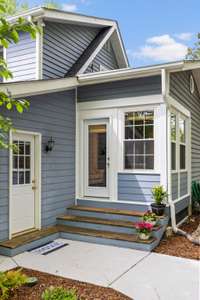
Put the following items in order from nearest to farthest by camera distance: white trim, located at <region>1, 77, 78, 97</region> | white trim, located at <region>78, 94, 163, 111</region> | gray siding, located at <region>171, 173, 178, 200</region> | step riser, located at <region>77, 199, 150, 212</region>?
1. white trim, located at <region>1, 77, 78, 97</region>
2. white trim, located at <region>78, 94, 163, 111</region>
3. step riser, located at <region>77, 199, 150, 212</region>
4. gray siding, located at <region>171, 173, 178, 200</region>

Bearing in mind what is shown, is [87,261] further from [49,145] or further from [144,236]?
[49,145]

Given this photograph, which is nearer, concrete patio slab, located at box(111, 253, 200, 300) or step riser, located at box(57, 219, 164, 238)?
concrete patio slab, located at box(111, 253, 200, 300)

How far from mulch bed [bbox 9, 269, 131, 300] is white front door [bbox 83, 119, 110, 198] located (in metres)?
3.05

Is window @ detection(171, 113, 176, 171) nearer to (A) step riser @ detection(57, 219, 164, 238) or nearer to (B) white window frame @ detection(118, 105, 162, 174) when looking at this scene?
(B) white window frame @ detection(118, 105, 162, 174)

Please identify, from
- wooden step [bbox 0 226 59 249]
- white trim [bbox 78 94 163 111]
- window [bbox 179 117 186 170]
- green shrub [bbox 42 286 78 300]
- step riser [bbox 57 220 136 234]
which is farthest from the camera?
window [bbox 179 117 186 170]

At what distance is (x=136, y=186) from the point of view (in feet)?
21.0

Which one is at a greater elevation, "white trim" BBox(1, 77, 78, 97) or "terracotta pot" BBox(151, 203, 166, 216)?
"white trim" BBox(1, 77, 78, 97)

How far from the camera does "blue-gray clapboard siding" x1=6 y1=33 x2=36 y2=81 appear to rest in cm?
702

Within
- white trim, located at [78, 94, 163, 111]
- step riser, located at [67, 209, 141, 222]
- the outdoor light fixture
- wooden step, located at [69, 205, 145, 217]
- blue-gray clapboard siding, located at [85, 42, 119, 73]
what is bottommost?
step riser, located at [67, 209, 141, 222]

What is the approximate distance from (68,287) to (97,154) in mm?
3751

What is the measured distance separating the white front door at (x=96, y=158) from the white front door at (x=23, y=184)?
1.57 m

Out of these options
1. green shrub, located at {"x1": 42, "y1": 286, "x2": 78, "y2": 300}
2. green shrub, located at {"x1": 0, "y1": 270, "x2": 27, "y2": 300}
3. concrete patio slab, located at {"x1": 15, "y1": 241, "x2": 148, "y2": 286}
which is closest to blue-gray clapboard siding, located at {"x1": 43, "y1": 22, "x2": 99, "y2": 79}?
concrete patio slab, located at {"x1": 15, "y1": 241, "x2": 148, "y2": 286}

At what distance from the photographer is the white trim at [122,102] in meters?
6.14

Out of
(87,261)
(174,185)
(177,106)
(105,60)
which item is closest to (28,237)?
(87,261)
